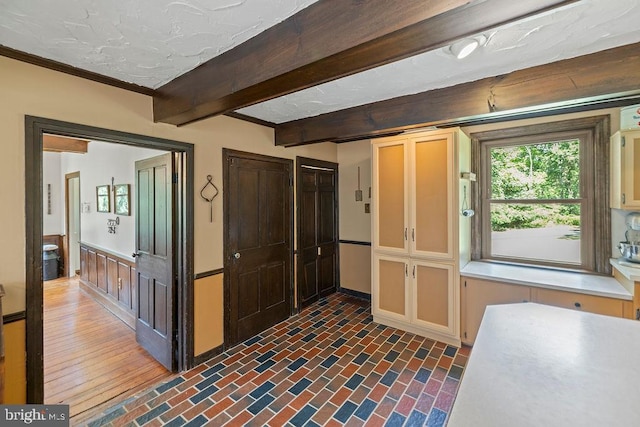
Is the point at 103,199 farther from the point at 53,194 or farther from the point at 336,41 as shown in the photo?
the point at 336,41

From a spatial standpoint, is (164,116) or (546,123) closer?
(164,116)

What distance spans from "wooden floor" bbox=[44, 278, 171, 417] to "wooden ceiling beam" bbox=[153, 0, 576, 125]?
2.41 meters

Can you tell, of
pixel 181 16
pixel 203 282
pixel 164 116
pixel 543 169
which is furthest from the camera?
pixel 543 169

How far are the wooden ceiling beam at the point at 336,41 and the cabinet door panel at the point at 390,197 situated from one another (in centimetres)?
183

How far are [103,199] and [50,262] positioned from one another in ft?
8.31

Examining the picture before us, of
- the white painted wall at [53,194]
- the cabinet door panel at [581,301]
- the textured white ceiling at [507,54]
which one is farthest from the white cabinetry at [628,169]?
the white painted wall at [53,194]

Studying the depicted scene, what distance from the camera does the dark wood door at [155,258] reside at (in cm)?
258

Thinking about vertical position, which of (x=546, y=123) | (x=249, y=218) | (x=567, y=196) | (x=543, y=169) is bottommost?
(x=249, y=218)

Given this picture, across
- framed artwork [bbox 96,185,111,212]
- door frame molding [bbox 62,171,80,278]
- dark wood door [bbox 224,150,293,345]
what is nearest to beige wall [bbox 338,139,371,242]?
dark wood door [bbox 224,150,293,345]

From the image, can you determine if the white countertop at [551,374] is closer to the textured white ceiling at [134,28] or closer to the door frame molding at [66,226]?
the textured white ceiling at [134,28]

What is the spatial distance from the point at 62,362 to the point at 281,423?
7.76 ft

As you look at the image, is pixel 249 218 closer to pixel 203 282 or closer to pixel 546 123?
pixel 203 282

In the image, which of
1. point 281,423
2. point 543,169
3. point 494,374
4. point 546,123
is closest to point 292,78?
point 494,374

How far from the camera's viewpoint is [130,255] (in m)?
Result: 3.56
